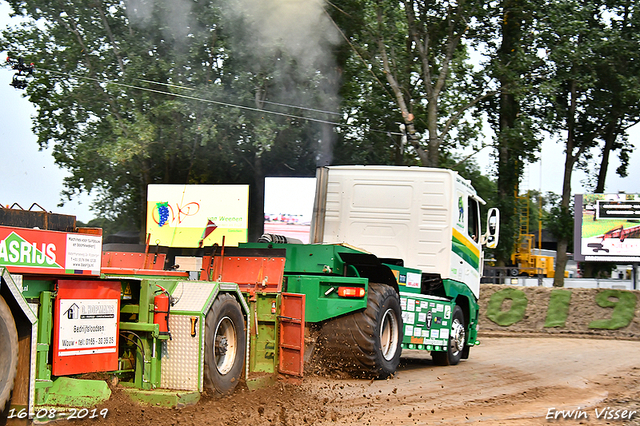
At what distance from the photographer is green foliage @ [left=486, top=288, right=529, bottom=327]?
2178cm

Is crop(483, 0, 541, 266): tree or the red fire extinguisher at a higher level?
crop(483, 0, 541, 266): tree

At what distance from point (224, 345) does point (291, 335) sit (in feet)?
3.99

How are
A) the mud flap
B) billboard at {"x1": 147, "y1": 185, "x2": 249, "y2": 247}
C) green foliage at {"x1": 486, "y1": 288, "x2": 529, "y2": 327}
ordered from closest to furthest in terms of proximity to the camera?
the mud flap < billboard at {"x1": 147, "y1": 185, "x2": 249, "y2": 247} < green foliage at {"x1": 486, "y1": 288, "x2": 529, "y2": 327}

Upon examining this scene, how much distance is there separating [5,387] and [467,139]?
2471cm

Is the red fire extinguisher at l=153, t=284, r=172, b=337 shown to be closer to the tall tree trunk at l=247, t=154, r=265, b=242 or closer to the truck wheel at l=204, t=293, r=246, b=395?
the truck wheel at l=204, t=293, r=246, b=395

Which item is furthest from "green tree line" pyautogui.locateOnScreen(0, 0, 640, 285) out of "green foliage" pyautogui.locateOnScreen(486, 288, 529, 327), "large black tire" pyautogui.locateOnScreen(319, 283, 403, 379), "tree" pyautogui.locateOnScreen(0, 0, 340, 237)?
"large black tire" pyautogui.locateOnScreen(319, 283, 403, 379)

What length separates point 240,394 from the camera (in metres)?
7.30

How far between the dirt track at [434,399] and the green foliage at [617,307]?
8.21m

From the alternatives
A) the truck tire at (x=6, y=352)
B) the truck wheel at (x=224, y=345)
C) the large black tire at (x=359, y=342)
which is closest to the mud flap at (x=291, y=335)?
the truck wheel at (x=224, y=345)

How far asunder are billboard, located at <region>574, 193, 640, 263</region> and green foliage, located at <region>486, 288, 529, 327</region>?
8.71m

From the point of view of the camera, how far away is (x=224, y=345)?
716cm

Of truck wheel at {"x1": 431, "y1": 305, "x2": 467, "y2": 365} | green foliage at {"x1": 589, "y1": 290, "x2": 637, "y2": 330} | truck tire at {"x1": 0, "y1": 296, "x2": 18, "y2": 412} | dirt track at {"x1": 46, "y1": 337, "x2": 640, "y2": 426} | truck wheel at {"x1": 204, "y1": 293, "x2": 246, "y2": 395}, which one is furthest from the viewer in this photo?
green foliage at {"x1": 589, "y1": 290, "x2": 637, "y2": 330}

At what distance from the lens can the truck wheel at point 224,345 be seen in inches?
265

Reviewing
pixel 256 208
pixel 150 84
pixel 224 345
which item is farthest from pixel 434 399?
pixel 256 208
